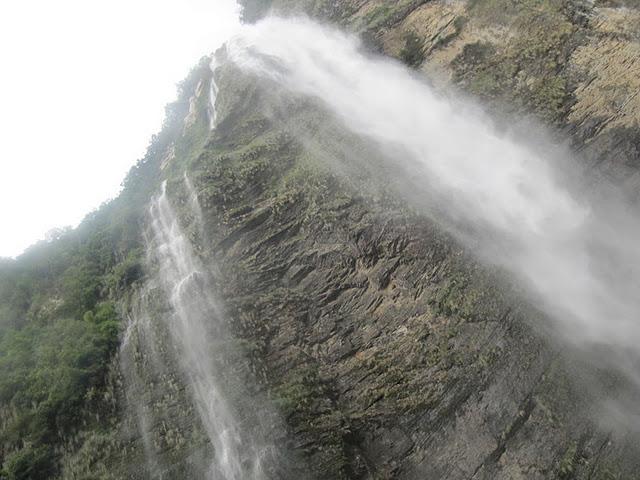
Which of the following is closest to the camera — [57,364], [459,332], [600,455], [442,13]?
[600,455]

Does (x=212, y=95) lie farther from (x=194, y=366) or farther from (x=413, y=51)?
(x=194, y=366)

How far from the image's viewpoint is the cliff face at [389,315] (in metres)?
15.3

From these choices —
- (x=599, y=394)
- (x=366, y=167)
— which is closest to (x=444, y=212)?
(x=366, y=167)

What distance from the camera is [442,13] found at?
25547mm

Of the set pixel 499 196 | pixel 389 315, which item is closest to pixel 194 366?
pixel 389 315

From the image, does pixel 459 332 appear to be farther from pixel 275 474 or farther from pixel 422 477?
pixel 275 474

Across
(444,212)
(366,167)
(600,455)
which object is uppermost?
(366,167)

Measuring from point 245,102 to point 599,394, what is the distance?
21280mm

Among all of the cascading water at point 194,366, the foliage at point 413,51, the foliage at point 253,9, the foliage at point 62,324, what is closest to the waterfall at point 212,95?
the foliage at point 62,324

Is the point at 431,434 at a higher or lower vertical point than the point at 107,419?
lower

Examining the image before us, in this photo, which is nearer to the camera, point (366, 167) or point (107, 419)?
point (107, 419)

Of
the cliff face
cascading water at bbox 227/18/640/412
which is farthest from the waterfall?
the cliff face

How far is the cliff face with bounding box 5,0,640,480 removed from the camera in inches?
604

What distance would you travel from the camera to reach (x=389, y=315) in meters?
17.7
